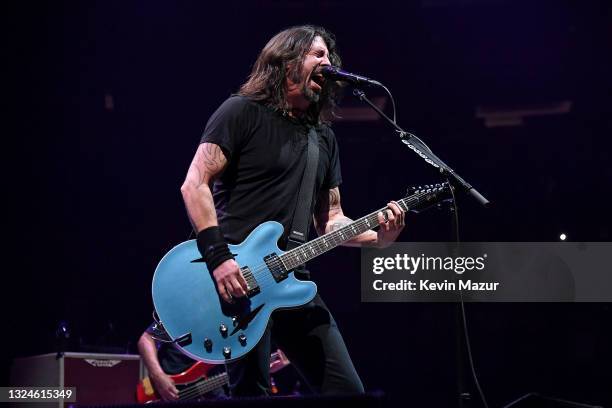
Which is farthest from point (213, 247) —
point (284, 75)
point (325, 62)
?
point (325, 62)

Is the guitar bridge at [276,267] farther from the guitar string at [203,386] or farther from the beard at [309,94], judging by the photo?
the guitar string at [203,386]

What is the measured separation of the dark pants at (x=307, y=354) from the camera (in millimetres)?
2648

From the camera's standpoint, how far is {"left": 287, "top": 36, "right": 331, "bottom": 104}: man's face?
3.06m

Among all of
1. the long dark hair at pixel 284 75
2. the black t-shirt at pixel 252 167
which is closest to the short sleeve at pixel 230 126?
the black t-shirt at pixel 252 167

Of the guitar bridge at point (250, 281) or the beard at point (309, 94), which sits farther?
the beard at point (309, 94)

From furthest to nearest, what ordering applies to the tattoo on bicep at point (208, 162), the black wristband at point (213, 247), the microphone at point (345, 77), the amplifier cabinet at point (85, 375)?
the amplifier cabinet at point (85, 375)
the microphone at point (345, 77)
the tattoo on bicep at point (208, 162)
the black wristband at point (213, 247)

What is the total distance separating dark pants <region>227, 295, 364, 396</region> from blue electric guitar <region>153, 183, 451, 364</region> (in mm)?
64

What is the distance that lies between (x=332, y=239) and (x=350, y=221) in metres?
0.17

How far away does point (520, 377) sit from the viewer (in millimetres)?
5809

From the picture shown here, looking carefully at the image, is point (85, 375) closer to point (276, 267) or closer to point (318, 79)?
point (276, 267)

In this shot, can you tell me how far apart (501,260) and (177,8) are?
3057 mm

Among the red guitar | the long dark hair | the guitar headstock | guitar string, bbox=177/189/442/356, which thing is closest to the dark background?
the red guitar

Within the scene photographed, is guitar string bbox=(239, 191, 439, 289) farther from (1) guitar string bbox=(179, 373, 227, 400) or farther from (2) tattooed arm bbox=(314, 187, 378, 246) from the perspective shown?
(1) guitar string bbox=(179, 373, 227, 400)

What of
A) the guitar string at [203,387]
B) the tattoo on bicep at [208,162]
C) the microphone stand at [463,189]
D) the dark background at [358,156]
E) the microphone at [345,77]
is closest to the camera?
the tattoo on bicep at [208,162]
